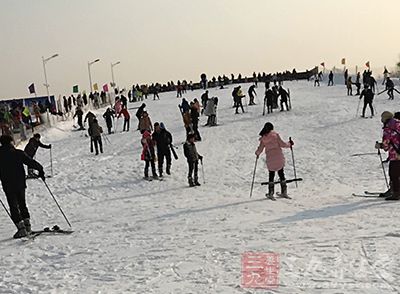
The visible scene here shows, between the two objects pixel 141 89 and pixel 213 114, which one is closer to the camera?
pixel 213 114

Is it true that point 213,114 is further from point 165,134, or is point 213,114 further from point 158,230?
point 158,230

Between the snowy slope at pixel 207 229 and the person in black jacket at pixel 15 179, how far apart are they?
14.9 inches

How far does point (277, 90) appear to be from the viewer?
111 feet

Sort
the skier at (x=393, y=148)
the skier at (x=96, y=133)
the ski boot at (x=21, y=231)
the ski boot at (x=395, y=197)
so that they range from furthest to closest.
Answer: the skier at (x=96, y=133) → the ski boot at (x=395, y=197) → the skier at (x=393, y=148) → the ski boot at (x=21, y=231)

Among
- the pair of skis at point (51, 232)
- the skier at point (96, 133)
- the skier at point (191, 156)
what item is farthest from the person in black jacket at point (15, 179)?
the skier at point (96, 133)

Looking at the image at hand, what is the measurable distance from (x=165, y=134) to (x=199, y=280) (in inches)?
416

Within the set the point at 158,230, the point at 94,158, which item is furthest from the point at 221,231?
the point at 94,158

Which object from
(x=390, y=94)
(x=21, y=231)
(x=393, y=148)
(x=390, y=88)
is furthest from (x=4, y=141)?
(x=390, y=94)

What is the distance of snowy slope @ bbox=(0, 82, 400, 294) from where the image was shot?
6816mm

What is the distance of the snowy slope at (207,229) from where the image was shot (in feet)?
22.4

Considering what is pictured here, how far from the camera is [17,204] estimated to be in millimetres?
Result: 9828

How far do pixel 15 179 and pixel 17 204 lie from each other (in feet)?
1.45

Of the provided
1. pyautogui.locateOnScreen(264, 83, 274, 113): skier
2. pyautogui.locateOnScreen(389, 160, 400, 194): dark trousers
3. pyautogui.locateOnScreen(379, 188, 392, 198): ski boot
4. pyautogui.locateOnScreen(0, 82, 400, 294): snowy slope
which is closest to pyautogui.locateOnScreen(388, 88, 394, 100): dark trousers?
pyautogui.locateOnScreen(264, 83, 274, 113): skier

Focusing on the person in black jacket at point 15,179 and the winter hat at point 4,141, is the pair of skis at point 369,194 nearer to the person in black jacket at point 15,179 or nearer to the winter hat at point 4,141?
the person in black jacket at point 15,179
